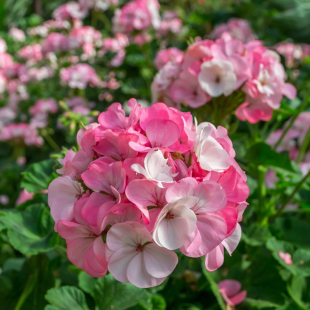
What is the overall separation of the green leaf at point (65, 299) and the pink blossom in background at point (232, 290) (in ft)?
0.92

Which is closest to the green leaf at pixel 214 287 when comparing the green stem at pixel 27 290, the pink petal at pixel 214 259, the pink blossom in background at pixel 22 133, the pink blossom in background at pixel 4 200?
the pink petal at pixel 214 259

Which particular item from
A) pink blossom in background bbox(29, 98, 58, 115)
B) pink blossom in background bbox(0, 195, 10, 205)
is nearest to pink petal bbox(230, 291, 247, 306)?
pink blossom in background bbox(0, 195, 10, 205)

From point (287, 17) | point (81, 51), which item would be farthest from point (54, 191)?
point (81, 51)

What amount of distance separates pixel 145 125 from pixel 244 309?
0.52 meters

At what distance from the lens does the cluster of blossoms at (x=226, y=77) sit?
0.67 m

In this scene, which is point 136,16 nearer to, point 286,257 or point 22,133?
point 22,133

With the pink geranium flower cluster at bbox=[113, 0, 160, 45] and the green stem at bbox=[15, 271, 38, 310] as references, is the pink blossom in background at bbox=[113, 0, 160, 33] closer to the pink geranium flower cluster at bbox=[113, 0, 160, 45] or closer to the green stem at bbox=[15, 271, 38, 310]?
the pink geranium flower cluster at bbox=[113, 0, 160, 45]

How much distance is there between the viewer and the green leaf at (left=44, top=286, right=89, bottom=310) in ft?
1.75

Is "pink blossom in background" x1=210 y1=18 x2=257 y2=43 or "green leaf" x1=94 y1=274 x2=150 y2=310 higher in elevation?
"pink blossom in background" x1=210 y1=18 x2=257 y2=43

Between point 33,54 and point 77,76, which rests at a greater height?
point 77,76

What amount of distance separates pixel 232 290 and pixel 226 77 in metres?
0.45

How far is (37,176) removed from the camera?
30.1 inches

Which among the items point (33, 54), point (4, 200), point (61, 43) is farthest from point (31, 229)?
point (33, 54)

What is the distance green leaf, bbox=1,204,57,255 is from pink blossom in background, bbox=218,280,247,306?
361 mm
